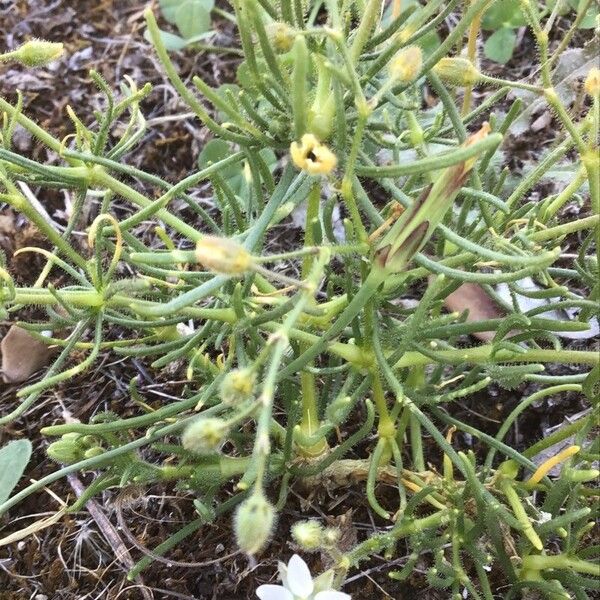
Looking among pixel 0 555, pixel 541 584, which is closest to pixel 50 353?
pixel 0 555

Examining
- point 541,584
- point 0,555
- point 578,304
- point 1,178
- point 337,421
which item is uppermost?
point 1,178

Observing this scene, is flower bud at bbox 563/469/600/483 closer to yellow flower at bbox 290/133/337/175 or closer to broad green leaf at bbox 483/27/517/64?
yellow flower at bbox 290/133/337/175

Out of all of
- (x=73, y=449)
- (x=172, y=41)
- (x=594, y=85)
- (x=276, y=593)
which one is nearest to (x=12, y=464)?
(x=73, y=449)

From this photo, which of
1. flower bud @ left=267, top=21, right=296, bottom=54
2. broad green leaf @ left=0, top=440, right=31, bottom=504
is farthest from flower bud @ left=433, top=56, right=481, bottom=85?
broad green leaf @ left=0, top=440, right=31, bottom=504

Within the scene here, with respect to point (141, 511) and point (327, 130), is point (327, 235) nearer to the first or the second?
point (327, 130)

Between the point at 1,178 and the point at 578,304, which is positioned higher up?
the point at 1,178
